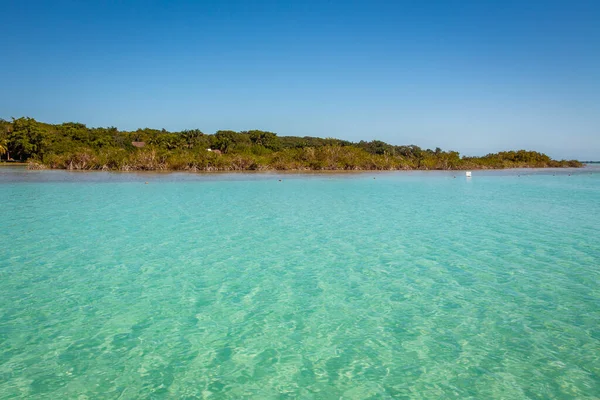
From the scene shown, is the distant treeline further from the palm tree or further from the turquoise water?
the turquoise water

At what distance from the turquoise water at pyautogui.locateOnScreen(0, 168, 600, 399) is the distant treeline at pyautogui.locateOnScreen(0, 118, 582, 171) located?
33.8 m

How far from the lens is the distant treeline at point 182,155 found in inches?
1670

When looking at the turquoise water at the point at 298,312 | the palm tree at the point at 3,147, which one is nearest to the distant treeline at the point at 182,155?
the palm tree at the point at 3,147

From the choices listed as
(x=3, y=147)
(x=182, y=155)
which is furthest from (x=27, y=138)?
(x=182, y=155)

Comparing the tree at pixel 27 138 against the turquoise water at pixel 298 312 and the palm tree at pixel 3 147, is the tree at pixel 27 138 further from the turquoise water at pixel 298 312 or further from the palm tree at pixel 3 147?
the turquoise water at pixel 298 312

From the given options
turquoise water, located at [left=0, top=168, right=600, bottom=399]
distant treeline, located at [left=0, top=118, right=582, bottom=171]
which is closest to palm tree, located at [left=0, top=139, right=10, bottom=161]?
distant treeline, located at [left=0, top=118, right=582, bottom=171]

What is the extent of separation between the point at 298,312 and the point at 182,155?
42.7 metres

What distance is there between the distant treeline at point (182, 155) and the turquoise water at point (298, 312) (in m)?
33.8

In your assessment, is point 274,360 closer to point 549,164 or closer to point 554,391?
point 554,391

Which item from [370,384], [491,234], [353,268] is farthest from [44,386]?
[491,234]

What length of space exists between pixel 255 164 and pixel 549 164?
68.3m

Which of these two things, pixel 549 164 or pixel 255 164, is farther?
pixel 549 164

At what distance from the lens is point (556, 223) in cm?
1209

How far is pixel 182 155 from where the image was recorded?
45250 millimetres
